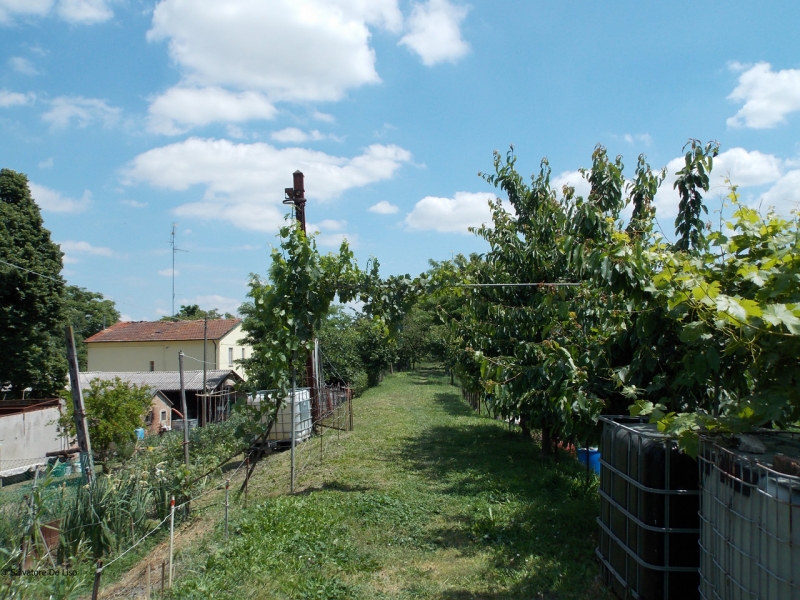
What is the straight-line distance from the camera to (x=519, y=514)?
7934mm

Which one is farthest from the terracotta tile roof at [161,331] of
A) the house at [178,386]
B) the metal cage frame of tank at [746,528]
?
the metal cage frame of tank at [746,528]

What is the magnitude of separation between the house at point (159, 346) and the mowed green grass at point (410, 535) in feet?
92.0

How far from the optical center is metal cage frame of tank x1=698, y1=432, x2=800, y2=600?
2769mm

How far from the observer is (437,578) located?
5.74 m

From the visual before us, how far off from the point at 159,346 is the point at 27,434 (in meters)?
21.4

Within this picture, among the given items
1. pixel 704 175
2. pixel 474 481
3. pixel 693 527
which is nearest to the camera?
pixel 693 527

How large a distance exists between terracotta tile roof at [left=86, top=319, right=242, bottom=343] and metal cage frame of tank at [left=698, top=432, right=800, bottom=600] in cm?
3676

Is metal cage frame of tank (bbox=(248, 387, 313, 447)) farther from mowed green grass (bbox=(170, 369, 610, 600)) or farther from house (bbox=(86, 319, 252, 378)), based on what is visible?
house (bbox=(86, 319, 252, 378))

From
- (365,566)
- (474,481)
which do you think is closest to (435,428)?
(474,481)

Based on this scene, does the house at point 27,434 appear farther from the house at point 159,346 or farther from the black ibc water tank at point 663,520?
the house at point 159,346

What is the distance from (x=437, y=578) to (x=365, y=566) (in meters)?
0.79

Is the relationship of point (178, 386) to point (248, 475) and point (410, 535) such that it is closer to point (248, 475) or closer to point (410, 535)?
point (248, 475)

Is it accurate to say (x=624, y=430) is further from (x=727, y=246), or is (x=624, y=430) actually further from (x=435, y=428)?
(x=435, y=428)

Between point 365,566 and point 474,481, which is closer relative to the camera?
point 365,566
